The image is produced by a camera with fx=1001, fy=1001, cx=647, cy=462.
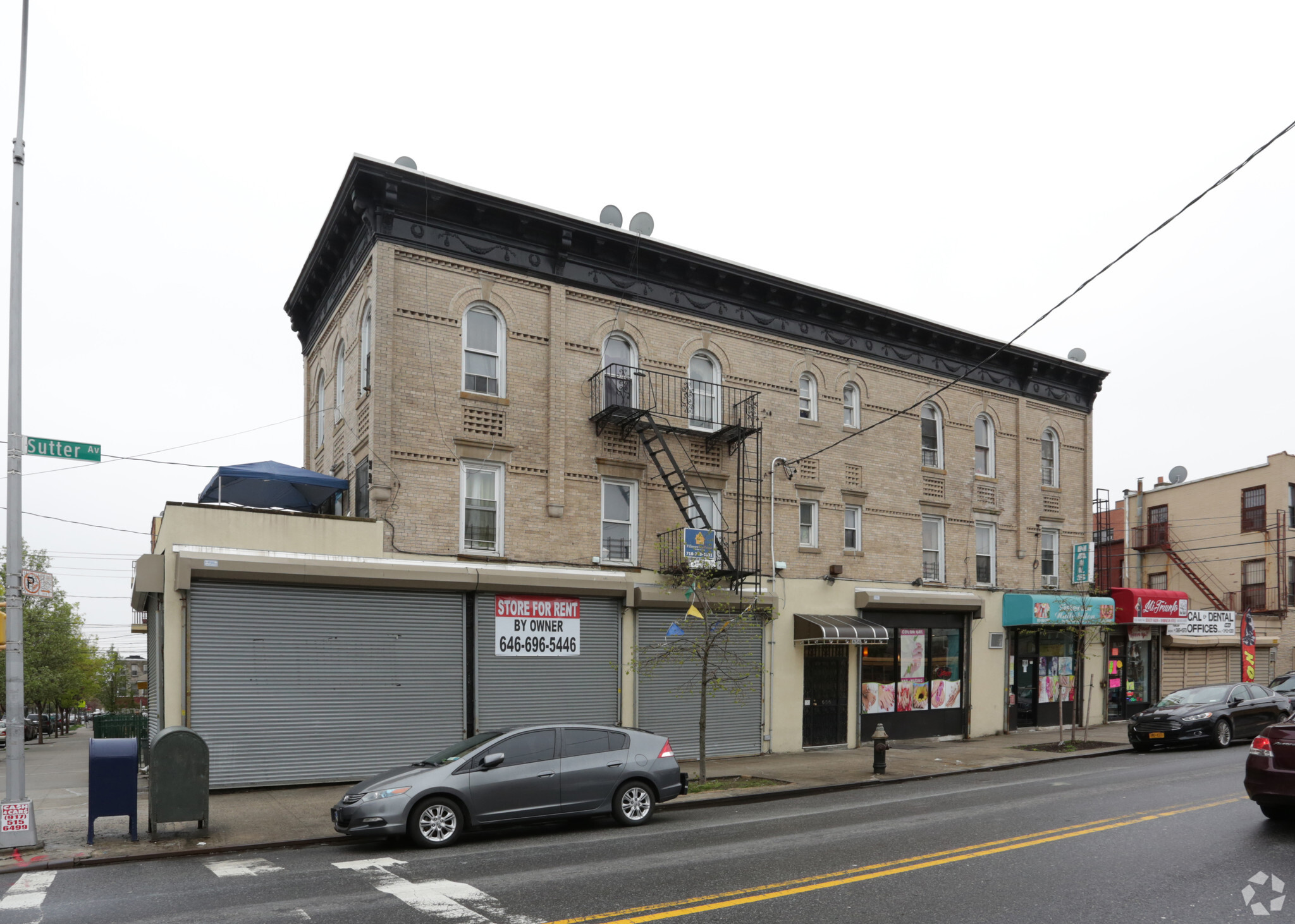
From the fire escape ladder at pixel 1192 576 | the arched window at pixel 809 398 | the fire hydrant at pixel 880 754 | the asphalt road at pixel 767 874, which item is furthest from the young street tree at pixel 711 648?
the fire escape ladder at pixel 1192 576

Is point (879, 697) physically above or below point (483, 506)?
below

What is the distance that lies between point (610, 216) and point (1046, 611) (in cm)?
1537

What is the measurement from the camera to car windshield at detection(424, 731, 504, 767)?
38.5ft

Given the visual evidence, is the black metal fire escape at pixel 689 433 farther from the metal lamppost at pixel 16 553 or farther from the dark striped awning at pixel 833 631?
the metal lamppost at pixel 16 553

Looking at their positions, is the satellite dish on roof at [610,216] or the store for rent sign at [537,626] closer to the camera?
the store for rent sign at [537,626]

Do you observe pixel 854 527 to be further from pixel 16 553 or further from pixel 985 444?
pixel 16 553

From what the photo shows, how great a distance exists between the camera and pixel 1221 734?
2108cm

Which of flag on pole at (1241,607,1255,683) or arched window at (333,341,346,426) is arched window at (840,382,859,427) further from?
flag on pole at (1241,607,1255,683)

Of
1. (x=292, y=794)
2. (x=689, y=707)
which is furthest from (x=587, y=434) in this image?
(x=292, y=794)

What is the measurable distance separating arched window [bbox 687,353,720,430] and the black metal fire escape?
19 millimetres

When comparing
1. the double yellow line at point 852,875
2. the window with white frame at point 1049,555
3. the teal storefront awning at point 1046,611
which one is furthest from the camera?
the window with white frame at point 1049,555

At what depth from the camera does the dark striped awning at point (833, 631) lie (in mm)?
21281

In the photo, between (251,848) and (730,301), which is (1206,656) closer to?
(730,301)

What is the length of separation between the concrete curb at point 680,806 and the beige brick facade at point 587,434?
18.7 ft
